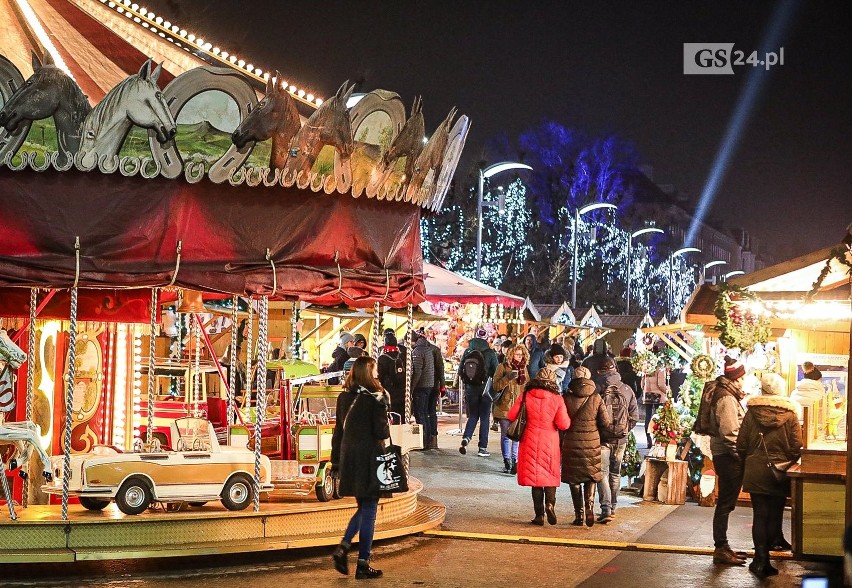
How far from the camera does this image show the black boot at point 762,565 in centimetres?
1072

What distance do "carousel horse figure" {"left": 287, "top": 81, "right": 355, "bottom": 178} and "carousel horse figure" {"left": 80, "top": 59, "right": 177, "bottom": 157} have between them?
3.78 ft

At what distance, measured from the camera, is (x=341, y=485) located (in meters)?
9.99

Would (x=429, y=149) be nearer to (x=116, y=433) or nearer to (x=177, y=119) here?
(x=177, y=119)

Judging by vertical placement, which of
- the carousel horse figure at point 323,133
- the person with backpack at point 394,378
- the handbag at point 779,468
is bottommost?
the handbag at point 779,468

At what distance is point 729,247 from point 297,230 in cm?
16914

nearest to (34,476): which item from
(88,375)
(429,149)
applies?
(88,375)

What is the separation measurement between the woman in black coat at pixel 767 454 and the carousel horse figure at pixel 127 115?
588cm

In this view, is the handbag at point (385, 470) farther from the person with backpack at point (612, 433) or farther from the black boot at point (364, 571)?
the person with backpack at point (612, 433)

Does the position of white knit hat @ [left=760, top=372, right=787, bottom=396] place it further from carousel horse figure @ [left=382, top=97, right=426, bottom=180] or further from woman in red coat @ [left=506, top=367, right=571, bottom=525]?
carousel horse figure @ [left=382, top=97, right=426, bottom=180]

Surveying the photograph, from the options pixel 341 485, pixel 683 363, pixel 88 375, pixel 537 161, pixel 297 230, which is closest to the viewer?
pixel 341 485

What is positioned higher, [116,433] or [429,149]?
[429,149]

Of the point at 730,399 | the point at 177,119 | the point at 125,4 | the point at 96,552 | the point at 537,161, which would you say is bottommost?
the point at 96,552

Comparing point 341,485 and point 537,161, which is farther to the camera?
point 537,161

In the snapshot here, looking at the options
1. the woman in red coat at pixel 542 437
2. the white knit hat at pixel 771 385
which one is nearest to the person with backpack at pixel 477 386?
the woman in red coat at pixel 542 437
